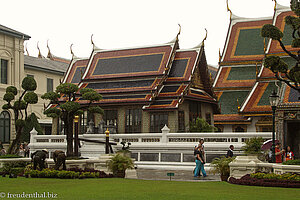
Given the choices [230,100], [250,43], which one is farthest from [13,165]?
[250,43]

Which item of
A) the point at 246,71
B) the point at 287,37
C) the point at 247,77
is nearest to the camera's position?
the point at 287,37

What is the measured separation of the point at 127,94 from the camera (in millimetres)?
36625

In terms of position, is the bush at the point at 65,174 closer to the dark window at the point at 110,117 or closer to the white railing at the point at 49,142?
the white railing at the point at 49,142

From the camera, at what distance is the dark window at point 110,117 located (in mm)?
36438

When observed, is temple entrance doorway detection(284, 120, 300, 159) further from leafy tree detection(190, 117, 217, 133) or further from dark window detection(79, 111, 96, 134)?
dark window detection(79, 111, 96, 134)

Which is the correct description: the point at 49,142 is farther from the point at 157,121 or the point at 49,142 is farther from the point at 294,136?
the point at 294,136

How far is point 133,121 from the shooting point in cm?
3572

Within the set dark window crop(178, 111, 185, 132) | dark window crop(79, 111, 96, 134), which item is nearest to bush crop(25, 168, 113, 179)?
dark window crop(178, 111, 185, 132)

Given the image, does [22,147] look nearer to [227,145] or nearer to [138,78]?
[138,78]

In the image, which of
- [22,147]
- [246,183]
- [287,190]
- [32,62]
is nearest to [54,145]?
[22,147]

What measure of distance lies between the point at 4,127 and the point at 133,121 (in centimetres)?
1472

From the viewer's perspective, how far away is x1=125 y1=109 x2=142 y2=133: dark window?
35594 millimetres

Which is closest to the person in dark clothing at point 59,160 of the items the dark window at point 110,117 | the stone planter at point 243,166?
the stone planter at point 243,166

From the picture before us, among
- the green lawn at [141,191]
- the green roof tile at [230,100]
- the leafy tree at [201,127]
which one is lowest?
the green lawn at [141,191]
